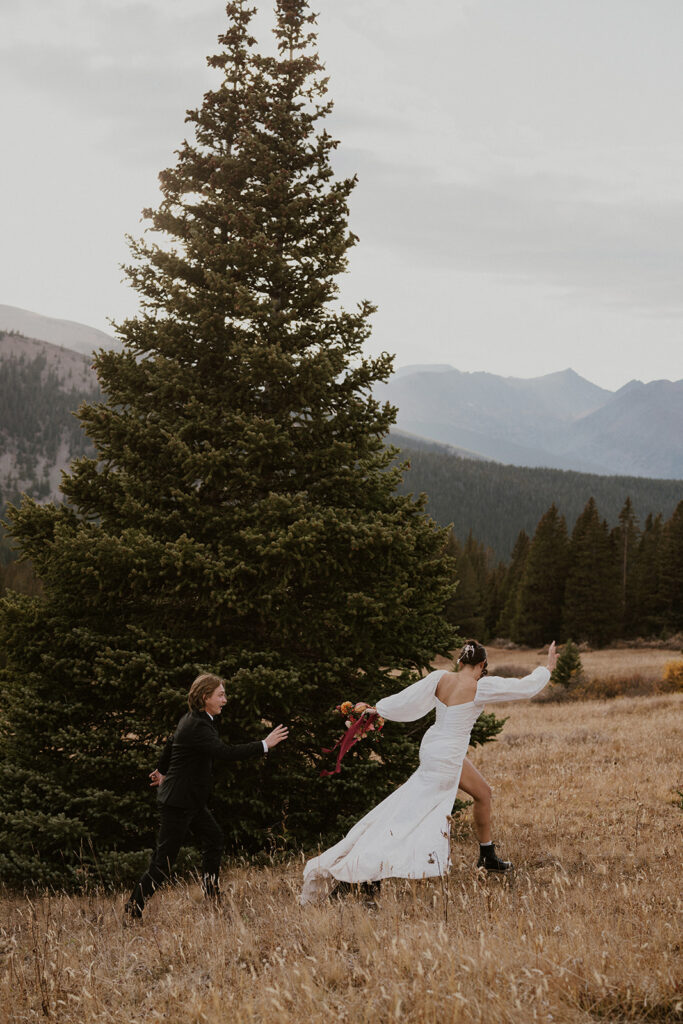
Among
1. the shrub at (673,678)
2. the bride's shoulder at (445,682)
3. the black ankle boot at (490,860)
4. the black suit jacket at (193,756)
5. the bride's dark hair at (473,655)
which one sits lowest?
the shrub at (673,678)

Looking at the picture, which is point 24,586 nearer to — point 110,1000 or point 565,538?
point 565,538

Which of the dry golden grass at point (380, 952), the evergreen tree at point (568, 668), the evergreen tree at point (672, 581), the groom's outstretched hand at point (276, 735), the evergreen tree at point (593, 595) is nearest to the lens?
the dry golden grass at point (380, 952)

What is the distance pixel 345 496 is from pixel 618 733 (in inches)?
505

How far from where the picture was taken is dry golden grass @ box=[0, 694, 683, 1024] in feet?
12.3

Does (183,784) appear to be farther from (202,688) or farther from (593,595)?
(593,595)

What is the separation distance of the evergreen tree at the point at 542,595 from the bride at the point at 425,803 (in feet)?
196

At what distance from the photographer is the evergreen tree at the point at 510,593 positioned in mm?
70688

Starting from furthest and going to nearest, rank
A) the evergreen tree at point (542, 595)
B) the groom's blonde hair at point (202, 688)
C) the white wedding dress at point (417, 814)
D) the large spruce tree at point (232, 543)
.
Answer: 1. the evergreen tree at point (542, 595)
2. the large spruce tree at point (232, 543)
3. the groom's blonde hair at point (202, 688)
4. the white wedding dress at point (417, 814)

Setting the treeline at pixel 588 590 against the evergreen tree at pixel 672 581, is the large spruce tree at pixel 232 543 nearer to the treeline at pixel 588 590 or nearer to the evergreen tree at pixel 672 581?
the treeline at pixel 588 590

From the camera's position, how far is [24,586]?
82938 millimetres

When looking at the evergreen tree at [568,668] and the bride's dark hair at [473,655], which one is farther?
the evergreen tree at [568,668]

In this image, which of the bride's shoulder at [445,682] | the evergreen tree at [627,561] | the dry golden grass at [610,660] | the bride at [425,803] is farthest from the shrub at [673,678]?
the bride's shoulder at [445,682]

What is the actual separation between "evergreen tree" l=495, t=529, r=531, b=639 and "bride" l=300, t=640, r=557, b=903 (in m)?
62.3

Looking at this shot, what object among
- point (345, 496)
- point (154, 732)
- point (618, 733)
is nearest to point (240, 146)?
point (345, 496)
